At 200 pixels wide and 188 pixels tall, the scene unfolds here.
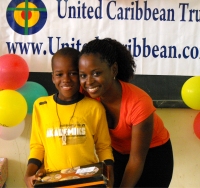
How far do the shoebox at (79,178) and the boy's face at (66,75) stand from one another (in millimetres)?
302

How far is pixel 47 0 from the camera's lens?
78.2 inches

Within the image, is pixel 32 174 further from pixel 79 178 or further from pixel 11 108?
pixel 11 108

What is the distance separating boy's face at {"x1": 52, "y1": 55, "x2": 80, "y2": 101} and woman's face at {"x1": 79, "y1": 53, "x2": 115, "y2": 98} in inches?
1.9

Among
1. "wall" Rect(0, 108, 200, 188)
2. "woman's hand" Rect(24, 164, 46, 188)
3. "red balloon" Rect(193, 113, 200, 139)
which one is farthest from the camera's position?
"wall" Rect(0, 108, 200, 188)

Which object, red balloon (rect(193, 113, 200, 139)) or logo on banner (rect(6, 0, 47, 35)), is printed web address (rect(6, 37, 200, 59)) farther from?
red balloon (rect(193, 113, 200, 139))

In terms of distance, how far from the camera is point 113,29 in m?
2.00

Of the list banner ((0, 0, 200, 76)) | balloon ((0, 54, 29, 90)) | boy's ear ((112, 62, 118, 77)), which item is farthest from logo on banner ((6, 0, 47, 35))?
boy's ear ((112, 62, 118, 77))

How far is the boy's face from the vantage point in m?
1.32

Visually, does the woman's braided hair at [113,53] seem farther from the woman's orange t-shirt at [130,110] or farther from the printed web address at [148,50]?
the printed web address at [148,50]

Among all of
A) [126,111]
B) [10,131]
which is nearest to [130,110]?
[126,111]

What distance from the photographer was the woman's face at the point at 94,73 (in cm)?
126

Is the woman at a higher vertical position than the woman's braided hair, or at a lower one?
lower

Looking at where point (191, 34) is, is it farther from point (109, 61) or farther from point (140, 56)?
point (109, 61)

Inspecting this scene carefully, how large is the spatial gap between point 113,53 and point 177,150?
997 mm
